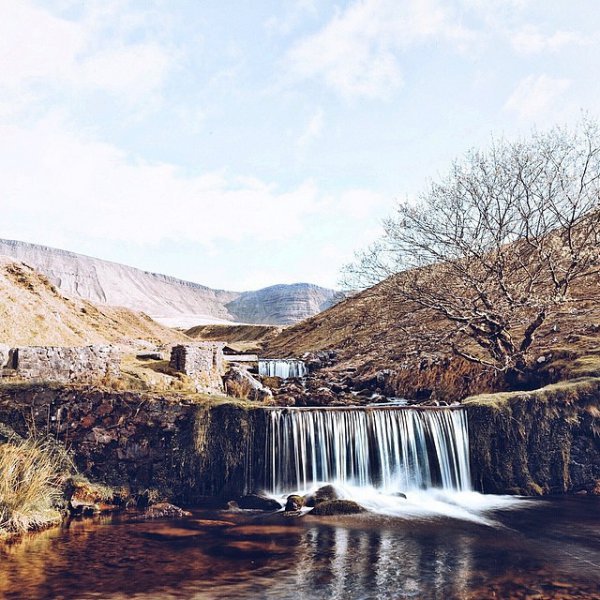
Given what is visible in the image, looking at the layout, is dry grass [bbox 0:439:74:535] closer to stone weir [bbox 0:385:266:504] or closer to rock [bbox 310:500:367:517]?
stone weir [bbox 0:385:266:504]

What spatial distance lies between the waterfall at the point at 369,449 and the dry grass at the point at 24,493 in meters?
5.94

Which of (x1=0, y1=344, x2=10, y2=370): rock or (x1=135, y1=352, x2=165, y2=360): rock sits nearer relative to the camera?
(x1=0, y1=344, x2=10, y2=370): rock

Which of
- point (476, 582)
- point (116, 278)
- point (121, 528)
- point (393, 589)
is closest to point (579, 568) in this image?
point (476, 582)

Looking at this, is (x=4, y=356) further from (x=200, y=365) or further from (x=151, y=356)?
(x=200, y=365)

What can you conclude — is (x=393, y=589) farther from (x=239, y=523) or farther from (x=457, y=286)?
(x=457, y=286)

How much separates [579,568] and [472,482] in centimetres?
681

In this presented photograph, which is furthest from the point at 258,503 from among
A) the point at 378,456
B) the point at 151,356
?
the point at 151,356

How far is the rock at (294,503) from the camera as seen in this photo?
43.9 ft

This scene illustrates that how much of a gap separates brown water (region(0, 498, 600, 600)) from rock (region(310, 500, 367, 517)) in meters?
0.44

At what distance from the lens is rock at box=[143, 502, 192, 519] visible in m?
12.8

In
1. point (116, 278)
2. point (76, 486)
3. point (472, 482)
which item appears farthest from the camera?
point (116, 278)

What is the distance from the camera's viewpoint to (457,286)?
2134cm

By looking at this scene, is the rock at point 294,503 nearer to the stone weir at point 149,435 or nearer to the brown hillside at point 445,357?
the stone weir at point 149,435

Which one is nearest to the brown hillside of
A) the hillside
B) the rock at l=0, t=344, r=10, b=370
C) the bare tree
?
the bare tree
